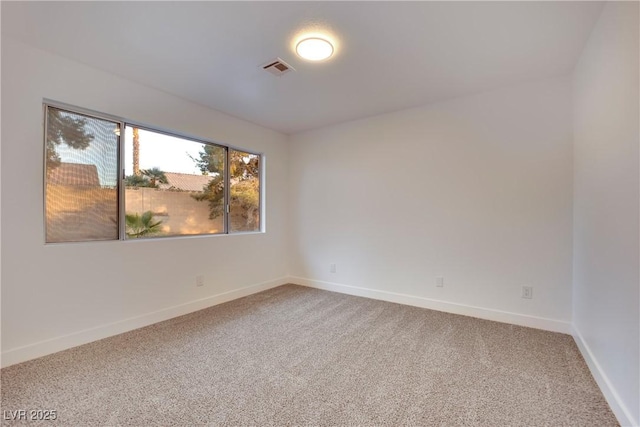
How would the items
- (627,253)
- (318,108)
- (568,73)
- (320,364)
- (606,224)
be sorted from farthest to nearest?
(318,108), (568,73), (320,364), (606,224), (627,253)

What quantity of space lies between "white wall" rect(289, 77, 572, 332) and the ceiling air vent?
1.56 metres

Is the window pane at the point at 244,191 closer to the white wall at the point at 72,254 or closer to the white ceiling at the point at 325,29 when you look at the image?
the white wall at the point at 72,254

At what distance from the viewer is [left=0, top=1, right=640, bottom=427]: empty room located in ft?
5.34

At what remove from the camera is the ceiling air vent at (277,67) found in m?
2.32

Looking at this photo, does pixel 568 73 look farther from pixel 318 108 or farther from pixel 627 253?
pixel 318 108

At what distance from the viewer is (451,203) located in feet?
10.2

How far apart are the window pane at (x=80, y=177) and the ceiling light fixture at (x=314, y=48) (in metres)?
1.92

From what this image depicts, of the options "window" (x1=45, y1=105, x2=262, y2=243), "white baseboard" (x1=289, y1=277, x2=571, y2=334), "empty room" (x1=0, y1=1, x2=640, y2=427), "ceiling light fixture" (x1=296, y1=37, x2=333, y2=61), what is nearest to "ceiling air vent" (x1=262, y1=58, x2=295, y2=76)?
"empty room" (x1=0, y1=1, x2=640, y2=427)

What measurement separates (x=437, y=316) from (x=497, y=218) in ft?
3.93

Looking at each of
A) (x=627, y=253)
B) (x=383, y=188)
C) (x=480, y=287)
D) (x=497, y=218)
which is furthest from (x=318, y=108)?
(x=627, y=253)

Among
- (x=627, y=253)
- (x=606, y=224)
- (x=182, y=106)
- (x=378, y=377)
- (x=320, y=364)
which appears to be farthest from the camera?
(x=182, y=106)

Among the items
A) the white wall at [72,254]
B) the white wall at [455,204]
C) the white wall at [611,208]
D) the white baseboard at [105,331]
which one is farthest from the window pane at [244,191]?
the white wall at [611,208]

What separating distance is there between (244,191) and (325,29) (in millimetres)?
2508

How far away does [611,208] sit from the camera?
1.65 metres
